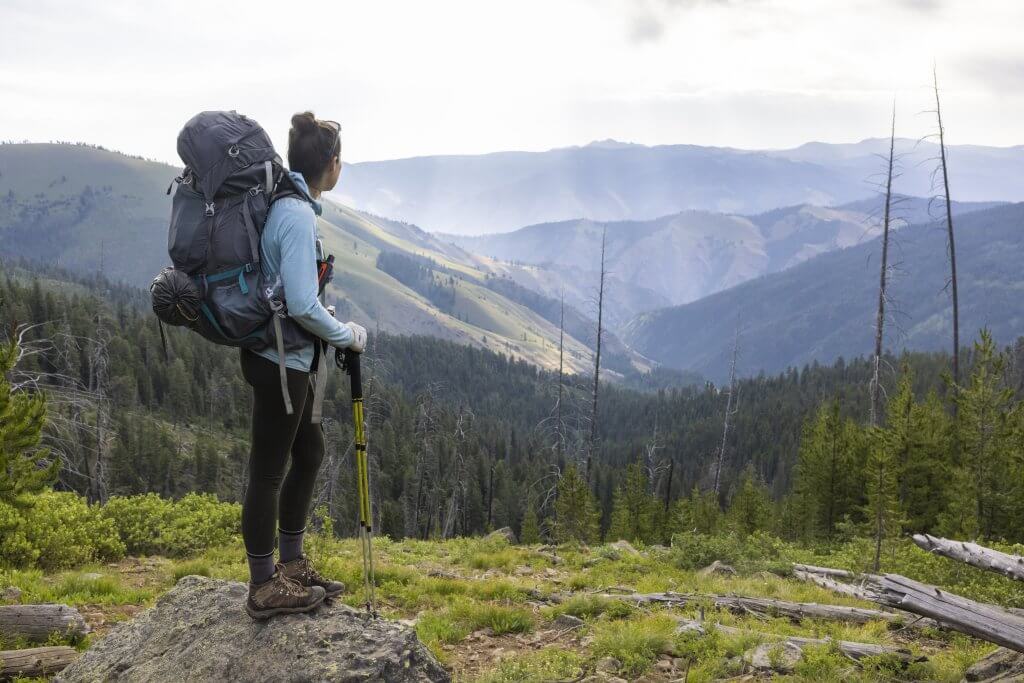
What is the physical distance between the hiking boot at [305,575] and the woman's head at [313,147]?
2952 mm

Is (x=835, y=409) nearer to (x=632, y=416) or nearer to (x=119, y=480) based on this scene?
(x=119, y=480)

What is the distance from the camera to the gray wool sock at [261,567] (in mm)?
4484

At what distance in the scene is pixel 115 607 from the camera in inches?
313

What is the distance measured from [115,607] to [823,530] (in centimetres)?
4048

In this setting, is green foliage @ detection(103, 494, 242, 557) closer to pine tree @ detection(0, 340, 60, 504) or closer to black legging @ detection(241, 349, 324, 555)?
pine tree @ detection(0, 340, 60, 504)

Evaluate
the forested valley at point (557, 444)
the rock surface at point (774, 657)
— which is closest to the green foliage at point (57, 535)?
the forested valley at point (557, 444)

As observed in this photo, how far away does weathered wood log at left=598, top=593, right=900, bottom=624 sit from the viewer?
9.23 m

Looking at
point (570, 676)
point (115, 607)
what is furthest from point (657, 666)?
point (115, 607)

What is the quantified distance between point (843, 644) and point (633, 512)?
51352 millimetres

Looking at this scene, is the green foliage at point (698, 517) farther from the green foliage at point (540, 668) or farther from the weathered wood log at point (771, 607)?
the green foliage at point (540, 668)

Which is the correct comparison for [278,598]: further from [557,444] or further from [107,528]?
[557,444]

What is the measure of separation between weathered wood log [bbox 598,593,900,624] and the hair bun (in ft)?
25.2

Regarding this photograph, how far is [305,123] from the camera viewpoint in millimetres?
4273

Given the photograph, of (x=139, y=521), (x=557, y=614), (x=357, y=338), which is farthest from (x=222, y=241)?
(x=139, y=521)
